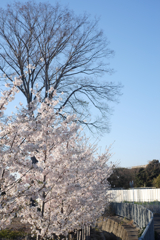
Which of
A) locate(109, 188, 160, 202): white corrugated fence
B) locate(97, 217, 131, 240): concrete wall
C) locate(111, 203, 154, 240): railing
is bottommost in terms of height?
locate(97, 217, 131, 240): concrete wall

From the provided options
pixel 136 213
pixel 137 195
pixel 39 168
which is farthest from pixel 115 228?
pixel 137 195

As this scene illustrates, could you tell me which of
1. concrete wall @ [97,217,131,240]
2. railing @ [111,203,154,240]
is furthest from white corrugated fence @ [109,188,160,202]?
concrete wall @ [97,217,131,240]

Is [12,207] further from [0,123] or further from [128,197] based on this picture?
[128,197]

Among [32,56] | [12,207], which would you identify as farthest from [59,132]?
[32,56]

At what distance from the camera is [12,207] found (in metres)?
6.80

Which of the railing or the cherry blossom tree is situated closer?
the cherry blossom tree

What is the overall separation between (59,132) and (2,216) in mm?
2450

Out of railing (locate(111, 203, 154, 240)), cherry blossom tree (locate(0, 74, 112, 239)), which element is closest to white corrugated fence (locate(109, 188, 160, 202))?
railing (locate(111, 203, 154, 240))

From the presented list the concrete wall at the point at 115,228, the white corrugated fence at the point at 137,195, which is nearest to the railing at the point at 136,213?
the concrete wall at the point at 115,228

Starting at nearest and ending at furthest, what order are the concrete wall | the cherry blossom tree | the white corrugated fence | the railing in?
the cherry blossom tree, the railing, the concrete wall, the white corrugated fence

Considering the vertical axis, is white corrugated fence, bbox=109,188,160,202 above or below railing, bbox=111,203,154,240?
above

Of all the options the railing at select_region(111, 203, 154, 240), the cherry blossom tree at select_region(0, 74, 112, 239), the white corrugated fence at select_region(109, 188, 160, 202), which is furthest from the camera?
the white corrugated fence at select_region(109, 188, 160, 202)

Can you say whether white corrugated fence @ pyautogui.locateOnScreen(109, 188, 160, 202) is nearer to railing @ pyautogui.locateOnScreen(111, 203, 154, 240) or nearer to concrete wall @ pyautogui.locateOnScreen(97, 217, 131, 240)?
railing @ pyautogui.locateOnScreen(111, 203, 154, 240)

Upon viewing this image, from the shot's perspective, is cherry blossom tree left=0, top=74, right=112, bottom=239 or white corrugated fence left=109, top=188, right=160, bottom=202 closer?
cherry blossom tree left=0, top=74, right=112, bottom=239
